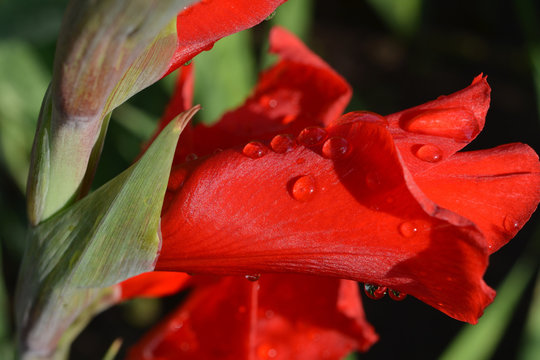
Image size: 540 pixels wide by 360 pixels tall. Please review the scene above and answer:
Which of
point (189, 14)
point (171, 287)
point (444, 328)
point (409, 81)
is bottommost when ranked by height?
point (444, 328)

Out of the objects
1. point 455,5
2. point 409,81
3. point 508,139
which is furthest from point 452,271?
point 455,5

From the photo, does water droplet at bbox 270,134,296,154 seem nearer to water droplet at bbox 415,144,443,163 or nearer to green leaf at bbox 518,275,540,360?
water droplet at bbox 415,144,443,163

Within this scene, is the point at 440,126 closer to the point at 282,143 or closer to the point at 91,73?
the point at 282,143

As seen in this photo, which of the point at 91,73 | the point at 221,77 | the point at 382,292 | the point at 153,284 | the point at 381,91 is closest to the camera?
the point at 91,73

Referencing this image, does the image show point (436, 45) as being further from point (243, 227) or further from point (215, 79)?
point (243, 227)

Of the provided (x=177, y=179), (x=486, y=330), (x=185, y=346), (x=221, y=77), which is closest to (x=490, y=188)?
(x=177, y=179)

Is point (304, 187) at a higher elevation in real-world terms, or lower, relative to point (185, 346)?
higher

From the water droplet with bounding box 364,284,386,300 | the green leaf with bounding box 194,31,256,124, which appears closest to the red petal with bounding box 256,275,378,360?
the water droplet with bounding box 364,284,386,300
